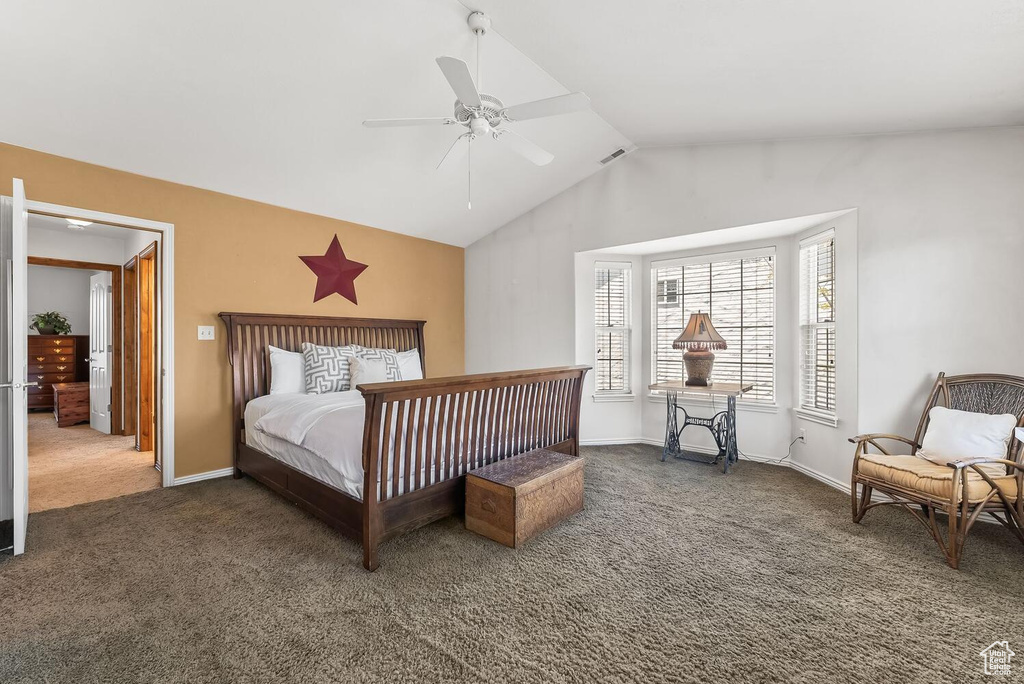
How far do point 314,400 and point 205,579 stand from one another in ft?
4.43

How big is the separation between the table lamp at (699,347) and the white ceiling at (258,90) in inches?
73.0

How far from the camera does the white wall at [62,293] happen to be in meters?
6.70

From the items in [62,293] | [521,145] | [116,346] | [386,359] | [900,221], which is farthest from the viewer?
[62,293]

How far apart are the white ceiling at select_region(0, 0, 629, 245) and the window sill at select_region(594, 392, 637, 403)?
254 cm

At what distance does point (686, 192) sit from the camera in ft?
13.3

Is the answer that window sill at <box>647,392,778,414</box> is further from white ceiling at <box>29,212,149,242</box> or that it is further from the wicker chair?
white ceiling at <box>29,212,149,242</box>

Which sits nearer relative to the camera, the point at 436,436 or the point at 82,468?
the point at 436,436

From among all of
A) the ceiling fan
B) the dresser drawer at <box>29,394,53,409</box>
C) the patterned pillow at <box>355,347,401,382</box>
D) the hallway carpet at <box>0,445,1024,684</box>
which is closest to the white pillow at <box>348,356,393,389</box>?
the patterned pillow at <box>355,347,401,382</box>

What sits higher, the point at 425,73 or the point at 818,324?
the point at 425,73

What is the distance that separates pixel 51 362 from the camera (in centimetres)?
657

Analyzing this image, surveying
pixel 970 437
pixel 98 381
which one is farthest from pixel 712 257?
pixel 98 381

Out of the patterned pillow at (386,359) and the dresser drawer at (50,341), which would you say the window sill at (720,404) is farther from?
the dresser drawer at (50,341)

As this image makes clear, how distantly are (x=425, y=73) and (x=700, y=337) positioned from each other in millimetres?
3076

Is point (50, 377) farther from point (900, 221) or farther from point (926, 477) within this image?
point (900, 221)
